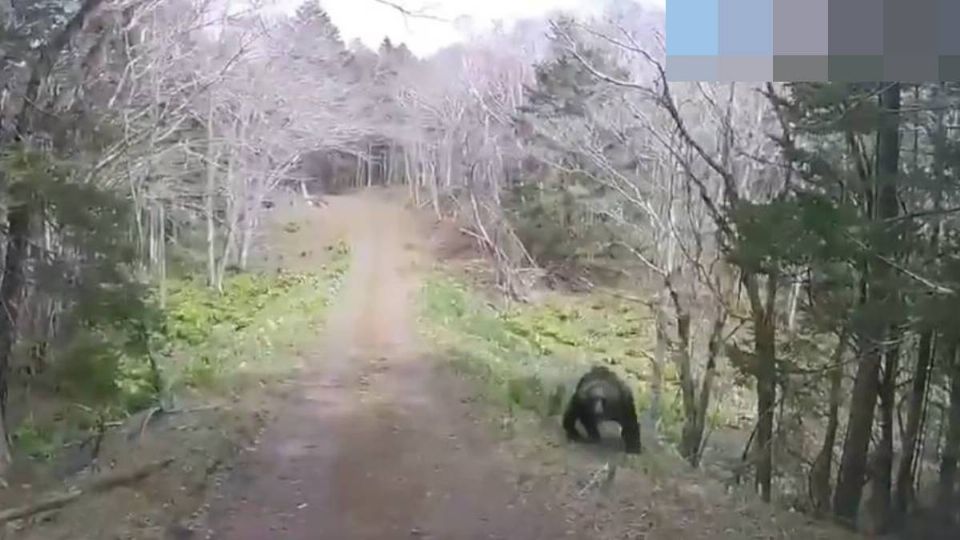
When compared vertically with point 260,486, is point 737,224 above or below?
above

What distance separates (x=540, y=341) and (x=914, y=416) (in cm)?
86

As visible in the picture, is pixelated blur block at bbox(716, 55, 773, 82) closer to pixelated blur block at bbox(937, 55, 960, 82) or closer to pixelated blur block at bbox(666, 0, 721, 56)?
pixelated blur block at bbox(666, 0, 721, 56)

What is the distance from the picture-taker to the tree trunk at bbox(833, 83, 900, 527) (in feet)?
7.82

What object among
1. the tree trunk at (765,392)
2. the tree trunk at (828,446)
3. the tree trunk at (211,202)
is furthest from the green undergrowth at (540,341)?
the tree trunk at (211,202)

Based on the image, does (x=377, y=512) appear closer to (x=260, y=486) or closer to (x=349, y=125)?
(x=260, y=486)

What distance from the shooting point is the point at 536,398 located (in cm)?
245

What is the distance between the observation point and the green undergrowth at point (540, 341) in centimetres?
243

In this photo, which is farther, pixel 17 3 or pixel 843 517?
pixel 843 517

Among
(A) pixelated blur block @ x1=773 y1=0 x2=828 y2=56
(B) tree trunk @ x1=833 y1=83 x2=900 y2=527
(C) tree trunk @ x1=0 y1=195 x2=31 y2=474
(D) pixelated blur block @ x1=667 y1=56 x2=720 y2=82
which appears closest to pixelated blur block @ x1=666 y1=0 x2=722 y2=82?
(D) pixelated blur block @ x1=667 y1=56 x2=720 y2=82

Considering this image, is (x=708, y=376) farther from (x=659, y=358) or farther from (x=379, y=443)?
(x=379, y=443)

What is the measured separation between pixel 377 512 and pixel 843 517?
1077 mm

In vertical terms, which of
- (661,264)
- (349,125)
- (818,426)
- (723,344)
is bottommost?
(818,426)

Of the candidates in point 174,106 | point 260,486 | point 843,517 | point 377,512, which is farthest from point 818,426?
point 174,106

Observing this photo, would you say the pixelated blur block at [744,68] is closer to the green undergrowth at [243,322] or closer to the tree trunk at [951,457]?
the tree trunk at [951,457]
